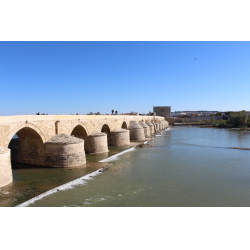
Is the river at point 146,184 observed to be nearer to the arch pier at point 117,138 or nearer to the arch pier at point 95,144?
the arch pier at point 95,144

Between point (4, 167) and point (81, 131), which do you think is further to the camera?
point (81, 131)

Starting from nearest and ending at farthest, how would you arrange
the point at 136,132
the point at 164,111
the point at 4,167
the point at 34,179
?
the point at 4,167
the point at 34,179
the point at 136,132
the point at 164,111

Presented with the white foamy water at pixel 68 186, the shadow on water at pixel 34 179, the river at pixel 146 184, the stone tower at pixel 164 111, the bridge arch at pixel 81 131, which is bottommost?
the river at pixel 146 184

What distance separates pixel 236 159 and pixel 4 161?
12.0 meters

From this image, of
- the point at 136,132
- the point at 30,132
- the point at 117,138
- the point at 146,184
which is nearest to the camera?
the point at 146,184

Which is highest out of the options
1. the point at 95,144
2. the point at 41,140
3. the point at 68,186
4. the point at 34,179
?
the point at 41,140

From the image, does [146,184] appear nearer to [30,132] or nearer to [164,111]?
[30,132]

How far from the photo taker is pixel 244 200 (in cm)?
683

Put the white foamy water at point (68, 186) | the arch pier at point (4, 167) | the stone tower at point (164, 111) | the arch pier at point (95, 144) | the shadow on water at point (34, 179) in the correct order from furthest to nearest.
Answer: the stone tower at point (164, 111) < the arch pier at point (95, 144) < the arch pier at point (4, 167) < the shadow on water at point (34, 179) < the white foamy water at point (68, 186)

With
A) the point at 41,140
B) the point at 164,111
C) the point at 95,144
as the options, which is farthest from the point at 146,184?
the point at 164,111

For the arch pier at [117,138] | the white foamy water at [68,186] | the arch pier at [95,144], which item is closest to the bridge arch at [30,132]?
the white foamy water at [68,186]
